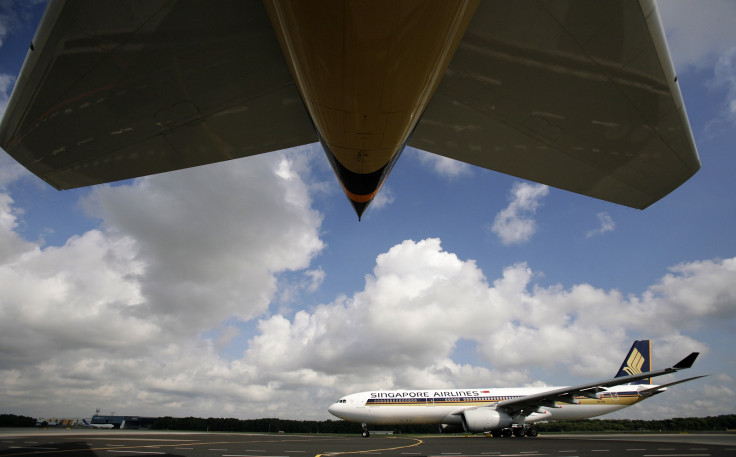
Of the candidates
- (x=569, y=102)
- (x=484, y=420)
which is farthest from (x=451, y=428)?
(x=569, y=102)

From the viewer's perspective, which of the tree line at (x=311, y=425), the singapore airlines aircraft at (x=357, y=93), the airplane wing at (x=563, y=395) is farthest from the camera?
the tree line at (x=311, y=425)

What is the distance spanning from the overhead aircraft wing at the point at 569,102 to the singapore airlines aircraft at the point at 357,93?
2cm

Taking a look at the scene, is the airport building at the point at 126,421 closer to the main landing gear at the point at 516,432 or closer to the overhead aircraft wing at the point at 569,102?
the main landing gear at the point at 516,432

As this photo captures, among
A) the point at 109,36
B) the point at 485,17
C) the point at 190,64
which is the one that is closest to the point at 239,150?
the point at 190,64

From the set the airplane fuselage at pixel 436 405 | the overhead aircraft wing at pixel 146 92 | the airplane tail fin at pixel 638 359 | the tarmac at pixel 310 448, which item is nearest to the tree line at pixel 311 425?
the airplane tail fin at pixel 638 359

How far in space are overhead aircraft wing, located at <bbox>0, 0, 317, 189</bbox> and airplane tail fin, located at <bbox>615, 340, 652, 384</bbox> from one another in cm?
4316

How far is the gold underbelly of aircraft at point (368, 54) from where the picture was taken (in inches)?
74.2

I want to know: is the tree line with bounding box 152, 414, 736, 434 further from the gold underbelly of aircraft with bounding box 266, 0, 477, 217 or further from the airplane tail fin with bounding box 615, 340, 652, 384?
the gold underbelly of aircraft with bounding box 266, 0, 477, 217

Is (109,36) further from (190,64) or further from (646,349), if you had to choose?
(646,349)

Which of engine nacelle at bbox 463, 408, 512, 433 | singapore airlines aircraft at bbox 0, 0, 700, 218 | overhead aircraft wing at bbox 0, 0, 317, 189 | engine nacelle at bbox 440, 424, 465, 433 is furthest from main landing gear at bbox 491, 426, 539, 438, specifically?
overhead aircraft wing at bbox 0, 0, 317, 189

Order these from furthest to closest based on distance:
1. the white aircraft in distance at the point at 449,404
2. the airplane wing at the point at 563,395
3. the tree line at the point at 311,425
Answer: the tree line at the point at 311,425 → the white aircraft in distance at the point at 449,404 → the airplane wing at the point at 563,395

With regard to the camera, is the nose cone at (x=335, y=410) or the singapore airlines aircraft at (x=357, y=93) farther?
the nose cone at (x=335, y=410)

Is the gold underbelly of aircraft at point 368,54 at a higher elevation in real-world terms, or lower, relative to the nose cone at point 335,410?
higher

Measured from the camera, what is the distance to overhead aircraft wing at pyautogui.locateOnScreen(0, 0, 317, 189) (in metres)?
3.52
